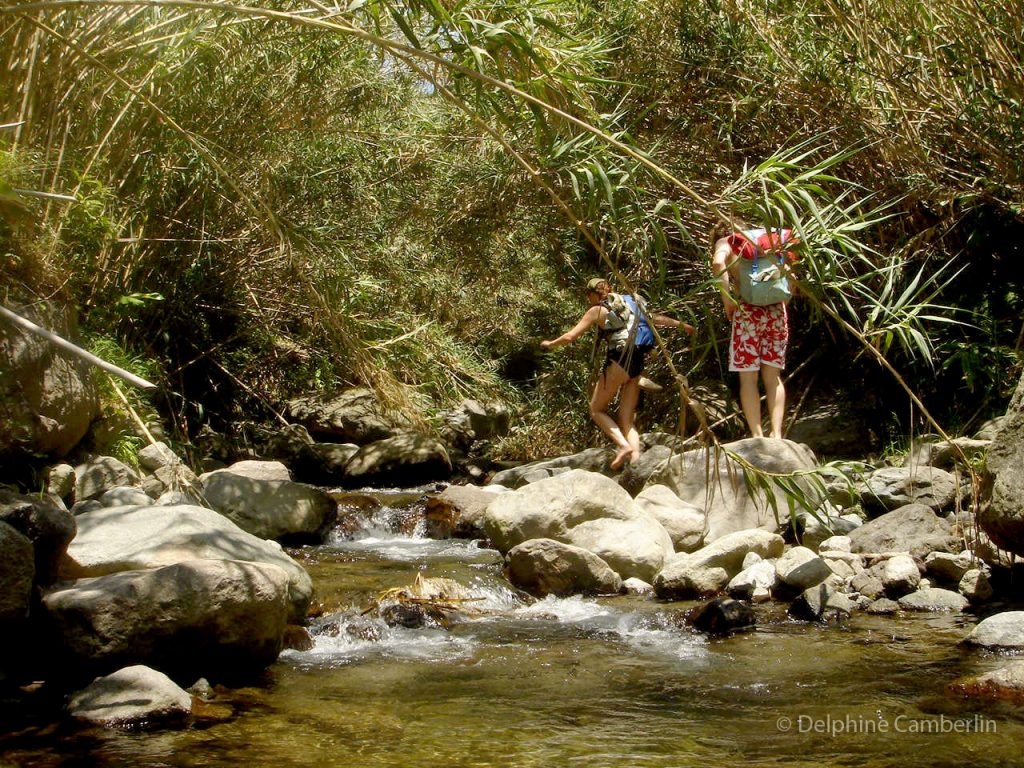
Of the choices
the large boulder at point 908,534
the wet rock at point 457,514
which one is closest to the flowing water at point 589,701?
the large boulder at point 908,534

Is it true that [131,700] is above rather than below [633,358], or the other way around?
below

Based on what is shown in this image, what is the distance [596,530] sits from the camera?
21.4 ft

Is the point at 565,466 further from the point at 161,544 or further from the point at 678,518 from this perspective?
the point at 161,544

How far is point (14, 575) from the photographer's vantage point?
3.95 meters

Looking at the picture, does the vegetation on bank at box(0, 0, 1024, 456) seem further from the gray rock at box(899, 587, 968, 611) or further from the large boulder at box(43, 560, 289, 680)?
the large boulder at box(43, 560, 289, 680)

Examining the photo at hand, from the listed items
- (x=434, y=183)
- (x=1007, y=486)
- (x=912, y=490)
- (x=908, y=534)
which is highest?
(x=434, y=183)

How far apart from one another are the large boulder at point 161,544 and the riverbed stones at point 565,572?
4.38 ft

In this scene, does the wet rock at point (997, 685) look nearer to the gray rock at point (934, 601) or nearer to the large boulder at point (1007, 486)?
the large boulder at point (1007, 486)

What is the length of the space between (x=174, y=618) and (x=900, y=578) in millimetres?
3621

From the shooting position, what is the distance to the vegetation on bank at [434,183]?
6.59m

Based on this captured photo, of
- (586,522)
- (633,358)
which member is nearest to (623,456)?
(633,358)

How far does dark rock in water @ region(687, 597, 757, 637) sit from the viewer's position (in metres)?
5.11

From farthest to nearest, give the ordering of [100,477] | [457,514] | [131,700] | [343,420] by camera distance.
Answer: [343,420], [457,514], [100,477], [131,700]

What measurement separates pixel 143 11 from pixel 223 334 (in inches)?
145
